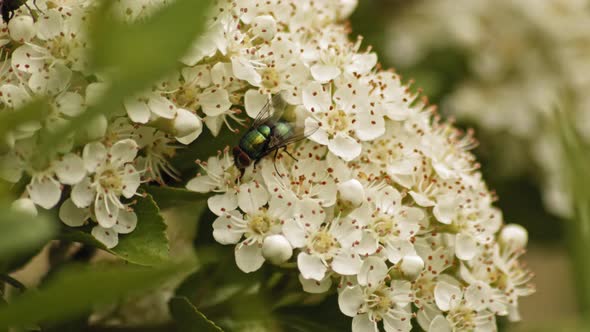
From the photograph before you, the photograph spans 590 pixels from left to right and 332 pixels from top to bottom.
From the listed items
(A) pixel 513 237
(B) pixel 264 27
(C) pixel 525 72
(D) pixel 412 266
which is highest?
(B) pixel 264 27

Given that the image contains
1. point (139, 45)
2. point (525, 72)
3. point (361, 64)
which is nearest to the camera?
point (139, 45)

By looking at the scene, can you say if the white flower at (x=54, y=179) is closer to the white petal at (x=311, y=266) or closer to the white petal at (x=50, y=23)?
the white petal at (x=50, y=23)

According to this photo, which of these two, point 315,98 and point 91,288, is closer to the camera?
point 91,288

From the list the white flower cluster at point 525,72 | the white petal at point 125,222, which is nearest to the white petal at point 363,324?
the white petal at point 125,222

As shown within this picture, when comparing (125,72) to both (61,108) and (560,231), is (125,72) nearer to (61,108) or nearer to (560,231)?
(61,108)

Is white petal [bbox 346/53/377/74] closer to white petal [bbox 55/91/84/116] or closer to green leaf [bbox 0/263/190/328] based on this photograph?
white petal [bbox 55/91/84/116]

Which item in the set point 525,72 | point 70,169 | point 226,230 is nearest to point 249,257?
point 226,230

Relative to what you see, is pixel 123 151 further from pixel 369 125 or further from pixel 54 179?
pixel 369 125
